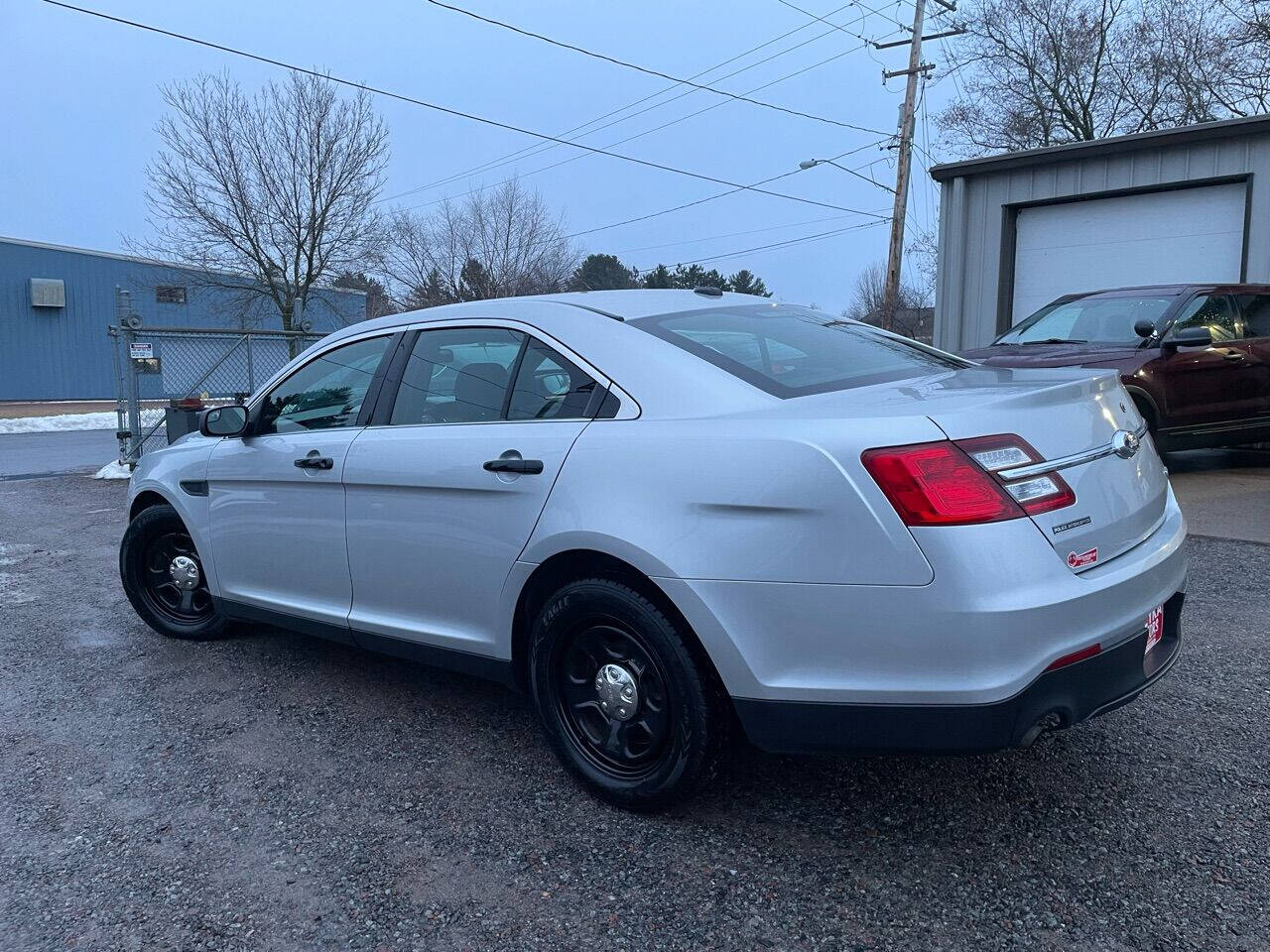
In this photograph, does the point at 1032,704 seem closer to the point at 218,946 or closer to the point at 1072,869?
the point at 1072,869

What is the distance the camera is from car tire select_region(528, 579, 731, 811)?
2.73m

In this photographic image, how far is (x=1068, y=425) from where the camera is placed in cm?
266

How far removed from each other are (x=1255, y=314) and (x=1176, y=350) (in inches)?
59.0

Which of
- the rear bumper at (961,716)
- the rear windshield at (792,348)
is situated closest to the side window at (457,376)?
the rear windshield at (792,348)

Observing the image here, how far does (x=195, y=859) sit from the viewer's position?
2.80 metres

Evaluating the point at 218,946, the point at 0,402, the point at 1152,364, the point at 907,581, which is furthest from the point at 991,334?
the point at 0,402

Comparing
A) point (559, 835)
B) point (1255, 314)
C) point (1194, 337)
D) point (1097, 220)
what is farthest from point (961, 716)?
point (1097, 220)

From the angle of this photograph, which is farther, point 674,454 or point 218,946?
point 674,454

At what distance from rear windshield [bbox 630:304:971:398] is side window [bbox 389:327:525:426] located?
53cm

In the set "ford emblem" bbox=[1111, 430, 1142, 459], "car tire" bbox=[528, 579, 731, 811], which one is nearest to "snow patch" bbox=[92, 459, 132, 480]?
"car tire" bbox=[528, 579, 731, 811]

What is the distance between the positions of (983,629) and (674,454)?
92 cm

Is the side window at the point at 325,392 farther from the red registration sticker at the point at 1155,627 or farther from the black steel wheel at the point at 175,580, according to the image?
the red registration sticker at the point at 1155,627

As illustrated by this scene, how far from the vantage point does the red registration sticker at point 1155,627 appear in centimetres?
273

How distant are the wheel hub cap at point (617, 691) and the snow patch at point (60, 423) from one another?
24.2m
